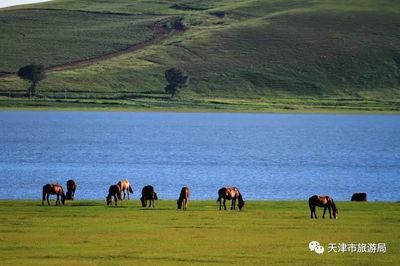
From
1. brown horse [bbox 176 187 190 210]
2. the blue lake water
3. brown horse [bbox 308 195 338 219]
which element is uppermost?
the blue lake water

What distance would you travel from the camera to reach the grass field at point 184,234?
28609mm

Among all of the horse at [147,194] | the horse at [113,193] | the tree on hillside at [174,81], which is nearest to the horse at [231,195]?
the horse at [147,194]

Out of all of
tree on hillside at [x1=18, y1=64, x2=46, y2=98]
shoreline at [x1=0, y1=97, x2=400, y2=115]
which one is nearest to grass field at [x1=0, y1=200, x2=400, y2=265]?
shoreline at [x1=0, y1=97, x2=400, y2=115]

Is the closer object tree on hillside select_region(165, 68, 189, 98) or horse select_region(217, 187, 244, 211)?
horse select_region(217, 187, 244, 211)

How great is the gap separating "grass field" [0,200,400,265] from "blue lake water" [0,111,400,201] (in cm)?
1179

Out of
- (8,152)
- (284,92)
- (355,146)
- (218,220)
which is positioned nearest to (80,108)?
(284,92)

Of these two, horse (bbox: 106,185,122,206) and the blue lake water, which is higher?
the blue lake water

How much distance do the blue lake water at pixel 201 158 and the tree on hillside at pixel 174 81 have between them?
26029mm

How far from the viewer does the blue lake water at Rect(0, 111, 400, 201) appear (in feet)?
194

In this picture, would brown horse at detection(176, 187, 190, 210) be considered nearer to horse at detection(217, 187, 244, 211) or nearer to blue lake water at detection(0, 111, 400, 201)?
horse at detection(217, 187, 244, 211)

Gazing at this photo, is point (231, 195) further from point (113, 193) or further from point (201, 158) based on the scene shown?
point (201, 158)

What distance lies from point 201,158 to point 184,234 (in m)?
52.0

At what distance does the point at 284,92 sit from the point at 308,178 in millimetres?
118054

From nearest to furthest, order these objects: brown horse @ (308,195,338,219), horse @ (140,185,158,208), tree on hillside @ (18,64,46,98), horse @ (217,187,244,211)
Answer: brown horse @ (308,195,338,219), horse @ (217,187,244,211), horse @ (140,185,158,208), tree on hillside @ (18,64,46,98)
